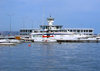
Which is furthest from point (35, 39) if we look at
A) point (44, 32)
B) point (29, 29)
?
point (29, 29)

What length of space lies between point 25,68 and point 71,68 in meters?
5.35

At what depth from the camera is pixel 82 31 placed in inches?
4872

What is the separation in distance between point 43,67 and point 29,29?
9519 cm

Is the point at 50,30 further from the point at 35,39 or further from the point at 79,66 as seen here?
the point at 79,66

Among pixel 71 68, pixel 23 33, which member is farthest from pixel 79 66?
pixel 23 33

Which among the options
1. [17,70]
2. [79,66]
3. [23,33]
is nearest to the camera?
[17,70]

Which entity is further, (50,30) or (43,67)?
(50,30)

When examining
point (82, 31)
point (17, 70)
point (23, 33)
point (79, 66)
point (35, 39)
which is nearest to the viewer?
point (17, 70)

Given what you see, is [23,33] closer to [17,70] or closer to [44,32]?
[44,32]

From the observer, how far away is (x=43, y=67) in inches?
1335

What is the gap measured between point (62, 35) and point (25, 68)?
253 ft

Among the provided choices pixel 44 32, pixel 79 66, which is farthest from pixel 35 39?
pixel 79 66

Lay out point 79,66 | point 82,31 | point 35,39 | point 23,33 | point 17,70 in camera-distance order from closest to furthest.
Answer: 1. point 17,70
2. point 79,66
3. point 35,39
4. point 82,31
5. point 23,33

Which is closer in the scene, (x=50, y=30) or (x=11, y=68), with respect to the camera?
(x=11, y=68)
